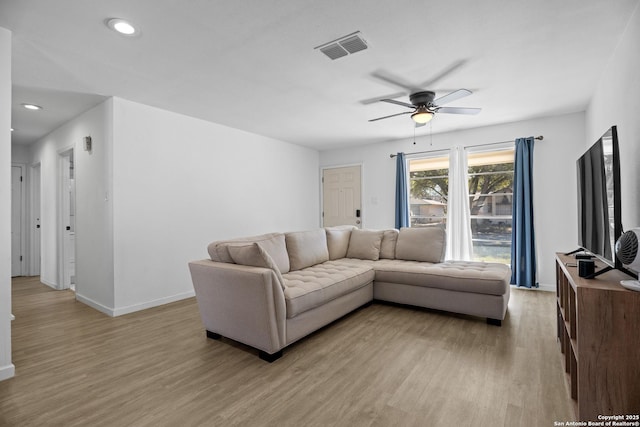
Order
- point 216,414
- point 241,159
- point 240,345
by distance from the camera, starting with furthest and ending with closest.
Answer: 1. point 241,159
2. point 240,345
3. point 216,414

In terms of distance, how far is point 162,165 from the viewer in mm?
3895

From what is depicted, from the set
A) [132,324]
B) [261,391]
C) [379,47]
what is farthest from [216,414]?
[379,47]

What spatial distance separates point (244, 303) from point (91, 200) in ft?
9.04

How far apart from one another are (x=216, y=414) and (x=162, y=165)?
122 inches

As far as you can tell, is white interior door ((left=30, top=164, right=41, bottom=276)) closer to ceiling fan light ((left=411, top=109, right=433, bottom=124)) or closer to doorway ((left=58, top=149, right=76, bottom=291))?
doorway ((left=58, top=149, right=76, bottom=291))

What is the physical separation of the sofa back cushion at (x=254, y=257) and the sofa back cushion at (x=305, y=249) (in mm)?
965

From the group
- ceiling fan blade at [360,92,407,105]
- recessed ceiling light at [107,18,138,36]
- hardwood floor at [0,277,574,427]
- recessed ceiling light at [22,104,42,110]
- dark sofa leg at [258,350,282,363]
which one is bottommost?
hardwood floor at [0,277,574,427]

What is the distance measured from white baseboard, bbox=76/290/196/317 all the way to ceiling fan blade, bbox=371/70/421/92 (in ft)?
11.6

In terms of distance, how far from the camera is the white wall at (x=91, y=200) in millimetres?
3518

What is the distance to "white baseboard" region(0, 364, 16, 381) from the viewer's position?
2133mm

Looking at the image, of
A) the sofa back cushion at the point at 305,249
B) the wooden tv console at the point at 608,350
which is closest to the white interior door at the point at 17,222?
the sofa back cushion at the point at 305,249

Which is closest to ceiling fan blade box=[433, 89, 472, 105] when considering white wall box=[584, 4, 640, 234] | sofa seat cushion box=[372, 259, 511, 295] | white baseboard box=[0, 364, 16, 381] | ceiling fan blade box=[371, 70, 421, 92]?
ceiling fan blade box=[371, 70, 421, 92]

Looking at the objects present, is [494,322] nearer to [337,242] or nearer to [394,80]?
[337,242]

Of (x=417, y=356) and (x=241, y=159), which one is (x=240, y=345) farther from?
(x=241, y=159)
